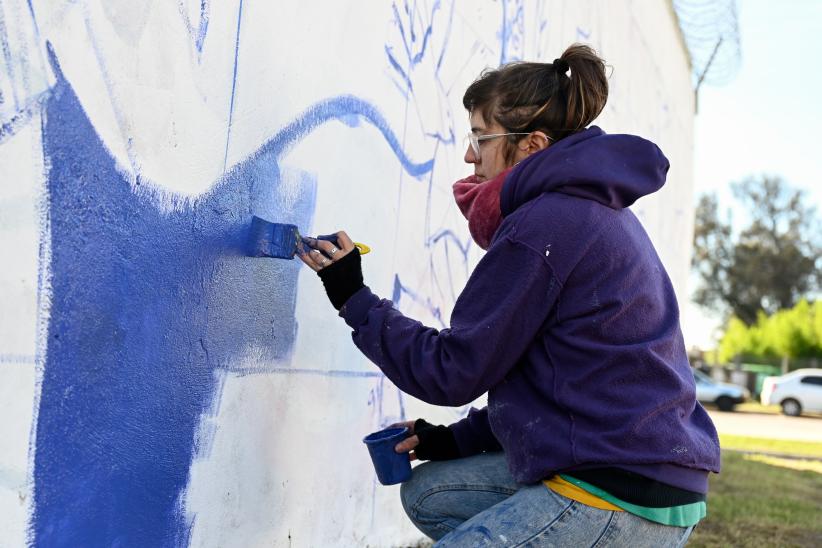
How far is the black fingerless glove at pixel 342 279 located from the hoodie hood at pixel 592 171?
38 cm

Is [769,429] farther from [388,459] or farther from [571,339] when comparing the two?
[571,339]

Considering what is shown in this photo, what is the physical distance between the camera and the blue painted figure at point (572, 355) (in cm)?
183

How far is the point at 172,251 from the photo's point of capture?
200cm

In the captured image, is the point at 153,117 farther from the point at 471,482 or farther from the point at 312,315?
the point at 471,482

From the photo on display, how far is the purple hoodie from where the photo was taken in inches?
72.3

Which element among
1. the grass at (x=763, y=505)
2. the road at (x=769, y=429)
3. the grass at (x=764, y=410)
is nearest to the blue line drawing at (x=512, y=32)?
the grass at (x=763, y=505)

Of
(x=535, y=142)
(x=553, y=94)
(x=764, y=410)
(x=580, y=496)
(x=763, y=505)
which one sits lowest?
(x=764, y=410)

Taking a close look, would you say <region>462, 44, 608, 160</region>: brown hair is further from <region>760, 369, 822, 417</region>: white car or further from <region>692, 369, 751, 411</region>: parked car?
<region>760, 369, 822, 417</region>: white car

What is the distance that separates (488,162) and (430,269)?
1.36m

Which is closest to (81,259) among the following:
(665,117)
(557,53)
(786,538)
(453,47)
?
(453,47)

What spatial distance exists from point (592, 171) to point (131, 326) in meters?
1.05

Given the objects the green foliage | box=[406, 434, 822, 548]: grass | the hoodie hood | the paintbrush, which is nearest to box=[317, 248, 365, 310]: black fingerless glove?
the paintbrush

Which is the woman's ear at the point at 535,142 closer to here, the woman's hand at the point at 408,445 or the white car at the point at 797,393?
the woman's hand at the point at 408,445

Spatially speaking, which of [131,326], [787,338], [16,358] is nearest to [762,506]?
[131,326]
